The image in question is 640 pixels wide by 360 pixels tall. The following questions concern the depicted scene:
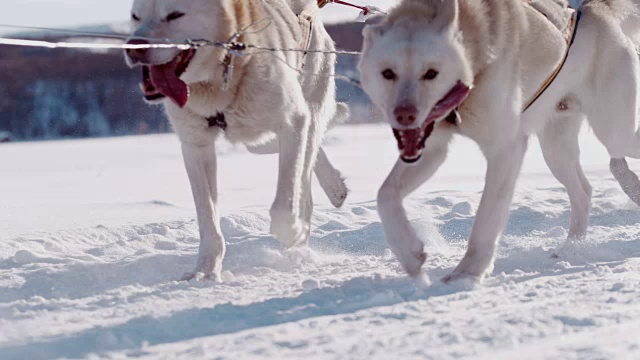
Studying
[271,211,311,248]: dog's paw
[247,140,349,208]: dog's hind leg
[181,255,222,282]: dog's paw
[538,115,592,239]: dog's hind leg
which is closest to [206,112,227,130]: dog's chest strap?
[271,211,311,248]: dog's paw

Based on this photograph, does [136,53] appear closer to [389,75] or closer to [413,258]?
[389,75]

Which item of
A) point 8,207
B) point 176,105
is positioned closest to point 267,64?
point 176,105

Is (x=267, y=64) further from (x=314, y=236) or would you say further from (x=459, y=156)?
(x=459, y=156)

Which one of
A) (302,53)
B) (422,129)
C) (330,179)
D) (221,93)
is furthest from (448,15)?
(330,179)

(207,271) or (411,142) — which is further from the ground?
(411,142)

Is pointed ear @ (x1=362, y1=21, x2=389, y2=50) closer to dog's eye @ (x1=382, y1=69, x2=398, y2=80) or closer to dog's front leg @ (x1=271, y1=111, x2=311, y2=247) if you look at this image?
dog's eye @ (x1=382, y1=69, x2=398, y2=80)

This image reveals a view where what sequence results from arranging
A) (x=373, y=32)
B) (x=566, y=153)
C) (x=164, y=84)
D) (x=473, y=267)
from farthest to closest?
(x=566, y=153) → (x=164, y=84) → (x=473, y=267) → (x=373, y=32)

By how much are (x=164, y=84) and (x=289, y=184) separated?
0.66m

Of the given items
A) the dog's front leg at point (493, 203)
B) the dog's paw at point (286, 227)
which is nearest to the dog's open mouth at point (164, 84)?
the dog's paw at point (286, 227)

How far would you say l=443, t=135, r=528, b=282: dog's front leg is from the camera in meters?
3.26

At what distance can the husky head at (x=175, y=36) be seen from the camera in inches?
130

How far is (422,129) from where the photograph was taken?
3.03m

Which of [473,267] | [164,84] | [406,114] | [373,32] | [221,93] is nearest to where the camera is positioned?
[406,114]

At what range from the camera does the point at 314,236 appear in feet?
16.4
